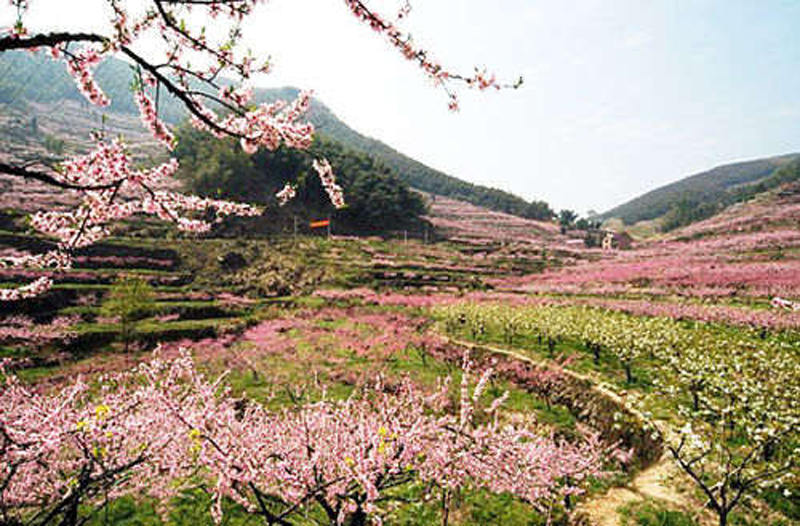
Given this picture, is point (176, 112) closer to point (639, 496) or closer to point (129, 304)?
point (129, 304)

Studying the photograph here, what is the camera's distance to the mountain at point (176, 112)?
116 meters

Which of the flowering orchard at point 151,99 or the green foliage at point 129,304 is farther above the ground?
the flowering orchard at point 151,99

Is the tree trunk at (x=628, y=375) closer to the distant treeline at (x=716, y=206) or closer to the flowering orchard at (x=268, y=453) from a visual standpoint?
the flowering orchard at (x=268, y=453)

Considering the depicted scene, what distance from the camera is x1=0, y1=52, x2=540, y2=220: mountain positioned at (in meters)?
116

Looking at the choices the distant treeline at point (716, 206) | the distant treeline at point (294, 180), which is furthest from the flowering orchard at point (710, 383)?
the distant treeline at point (716, 206)

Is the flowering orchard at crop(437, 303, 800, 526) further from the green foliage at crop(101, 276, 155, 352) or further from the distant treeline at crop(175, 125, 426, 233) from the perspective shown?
the distant treeline at crop(175, 125, 426, 233)

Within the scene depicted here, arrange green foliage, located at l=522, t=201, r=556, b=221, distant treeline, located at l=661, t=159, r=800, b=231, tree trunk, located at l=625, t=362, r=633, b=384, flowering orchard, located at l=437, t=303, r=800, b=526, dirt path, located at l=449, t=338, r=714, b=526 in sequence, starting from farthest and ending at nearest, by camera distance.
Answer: green foliage, located at l=522, t=201, r=556, b=221, distant treeline, located at l=661, t=159, r=800, b=231, tree trunk, located at l=625, t=362, r=633, b=384, dirt path, located at l=449, t=338, r=714, b=526, flowering orchard, located at l=437, t=303, r=800, b=526

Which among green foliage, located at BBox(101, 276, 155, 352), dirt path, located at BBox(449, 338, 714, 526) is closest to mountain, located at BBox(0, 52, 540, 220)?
green foliage, located at BBox(101, 276, 155, 352)

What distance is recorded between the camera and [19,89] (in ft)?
408

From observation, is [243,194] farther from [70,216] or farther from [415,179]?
[415,179]

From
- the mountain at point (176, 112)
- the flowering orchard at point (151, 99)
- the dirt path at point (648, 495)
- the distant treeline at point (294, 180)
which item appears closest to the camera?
the flowering orchard at point (151, 99)

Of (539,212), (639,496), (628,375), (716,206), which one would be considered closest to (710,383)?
(628,375)

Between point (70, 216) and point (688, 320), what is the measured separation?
71.1 ft

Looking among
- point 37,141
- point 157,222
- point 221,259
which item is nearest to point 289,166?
point 157,222
